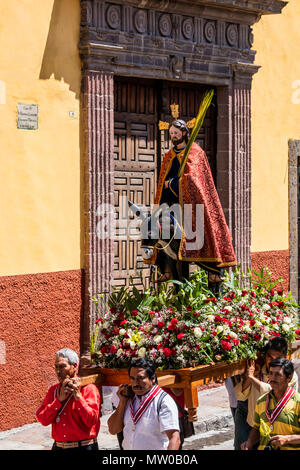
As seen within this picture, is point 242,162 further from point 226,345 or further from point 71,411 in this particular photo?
point 71,411

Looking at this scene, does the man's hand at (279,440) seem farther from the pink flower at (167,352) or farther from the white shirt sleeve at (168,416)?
the pink flower at (167,352)

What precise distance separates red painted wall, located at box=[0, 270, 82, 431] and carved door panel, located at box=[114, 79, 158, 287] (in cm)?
93

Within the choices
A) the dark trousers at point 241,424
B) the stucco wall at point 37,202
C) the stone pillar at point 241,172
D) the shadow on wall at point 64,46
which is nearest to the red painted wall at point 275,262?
the stone pillar at point 241,172

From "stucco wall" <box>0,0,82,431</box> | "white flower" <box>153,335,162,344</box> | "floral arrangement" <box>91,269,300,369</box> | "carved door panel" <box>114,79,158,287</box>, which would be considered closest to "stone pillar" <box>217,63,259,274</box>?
"carved door panel" <box>114,79,158,287</box>

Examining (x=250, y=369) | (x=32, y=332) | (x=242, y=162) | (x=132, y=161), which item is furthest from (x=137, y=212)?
(x=242, y=162)

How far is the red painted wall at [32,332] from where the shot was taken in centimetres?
973

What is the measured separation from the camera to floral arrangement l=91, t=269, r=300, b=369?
721 centimetres

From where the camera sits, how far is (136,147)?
37.8ft

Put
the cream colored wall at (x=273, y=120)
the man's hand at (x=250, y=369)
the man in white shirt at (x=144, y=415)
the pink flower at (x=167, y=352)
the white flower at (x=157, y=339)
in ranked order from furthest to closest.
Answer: the cream colored wall at (x=273, y=120) → the man's hand at (x=250, y=369) → the white flower at (x=157, y=339) → the pink flower at (x=167, y=352) → the man in white shirt at (x=144, y=415)

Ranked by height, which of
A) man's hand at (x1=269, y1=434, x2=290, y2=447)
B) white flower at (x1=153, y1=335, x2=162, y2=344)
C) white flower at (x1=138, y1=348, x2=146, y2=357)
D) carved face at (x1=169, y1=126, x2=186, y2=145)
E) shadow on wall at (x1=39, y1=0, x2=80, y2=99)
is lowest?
man's hand at (x1=269, y1=434, x2=290, y2=447)

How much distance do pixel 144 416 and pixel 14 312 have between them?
369cm

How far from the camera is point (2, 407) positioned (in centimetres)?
971

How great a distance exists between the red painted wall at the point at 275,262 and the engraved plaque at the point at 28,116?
4237 millimetres

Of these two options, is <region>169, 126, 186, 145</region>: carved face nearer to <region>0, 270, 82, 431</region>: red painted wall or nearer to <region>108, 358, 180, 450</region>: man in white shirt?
<region>0, 270, 82, 431</region>: red painted wall
